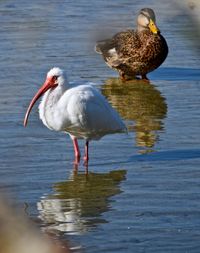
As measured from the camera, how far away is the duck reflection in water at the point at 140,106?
340 inches

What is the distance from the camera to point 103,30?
2078 millimetres

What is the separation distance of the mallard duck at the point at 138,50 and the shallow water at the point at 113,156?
202mm

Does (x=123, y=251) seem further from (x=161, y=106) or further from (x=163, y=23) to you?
(x=163, y=23)

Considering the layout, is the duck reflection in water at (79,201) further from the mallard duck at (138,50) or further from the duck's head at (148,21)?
the duck's head at (148,21)

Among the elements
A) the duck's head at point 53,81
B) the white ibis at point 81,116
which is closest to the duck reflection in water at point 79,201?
the white ibis at point 81,116

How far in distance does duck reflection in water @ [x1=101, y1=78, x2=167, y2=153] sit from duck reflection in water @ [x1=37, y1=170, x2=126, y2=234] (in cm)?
92

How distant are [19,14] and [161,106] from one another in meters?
4.00

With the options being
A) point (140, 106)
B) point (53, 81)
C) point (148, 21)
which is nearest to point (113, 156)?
point (53, 81)

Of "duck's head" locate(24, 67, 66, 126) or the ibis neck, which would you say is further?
"duck's head" locate(24, 67, 66, 126)

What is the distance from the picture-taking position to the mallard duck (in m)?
12.0

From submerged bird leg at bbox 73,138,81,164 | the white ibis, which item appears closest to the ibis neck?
the white ibis

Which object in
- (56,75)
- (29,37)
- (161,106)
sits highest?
(29,37)

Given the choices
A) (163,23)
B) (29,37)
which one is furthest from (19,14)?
(29,37)

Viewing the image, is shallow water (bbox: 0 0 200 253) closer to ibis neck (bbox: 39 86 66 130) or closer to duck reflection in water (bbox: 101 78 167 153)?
duck reflection in water (bbox: 101 78 167 153)
